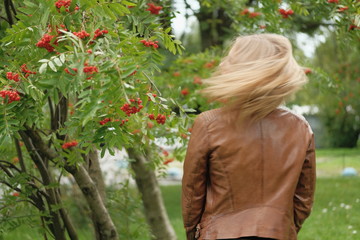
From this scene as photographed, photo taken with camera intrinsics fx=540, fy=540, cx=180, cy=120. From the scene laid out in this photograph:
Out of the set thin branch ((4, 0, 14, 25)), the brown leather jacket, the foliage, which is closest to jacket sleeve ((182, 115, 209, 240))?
the brown leather jacket

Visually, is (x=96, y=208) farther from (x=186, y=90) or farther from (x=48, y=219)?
(x=186, y=90)

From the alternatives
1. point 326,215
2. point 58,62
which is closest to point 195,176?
point 58,62

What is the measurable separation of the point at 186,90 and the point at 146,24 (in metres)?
2.38

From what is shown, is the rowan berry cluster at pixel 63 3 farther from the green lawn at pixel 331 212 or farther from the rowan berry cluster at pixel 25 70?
the green lawn at pixel 331 212

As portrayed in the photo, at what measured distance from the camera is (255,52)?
2.34 meters

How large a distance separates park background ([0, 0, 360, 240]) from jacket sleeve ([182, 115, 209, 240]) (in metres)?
0.35

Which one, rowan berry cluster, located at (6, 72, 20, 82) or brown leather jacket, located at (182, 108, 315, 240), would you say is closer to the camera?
brown leather jacket, located at (182, 108, 315, 240)

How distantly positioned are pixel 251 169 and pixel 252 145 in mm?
103

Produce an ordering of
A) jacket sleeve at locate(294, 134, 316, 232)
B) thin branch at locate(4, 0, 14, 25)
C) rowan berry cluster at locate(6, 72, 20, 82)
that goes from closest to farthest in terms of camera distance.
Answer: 1. jacket sleeve at locate(294, 134, 316, 232)
2. rowan berry cluster at locate(6, 72, 20, 82)
3. thin branch at locate(4, 0, 14, 25)

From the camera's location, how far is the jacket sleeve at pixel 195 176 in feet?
7.73

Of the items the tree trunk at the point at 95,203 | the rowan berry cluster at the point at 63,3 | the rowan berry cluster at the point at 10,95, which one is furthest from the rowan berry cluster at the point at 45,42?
the tree trunk at the point at 95,203

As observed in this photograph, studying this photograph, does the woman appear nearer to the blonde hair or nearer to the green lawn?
the blonde hair

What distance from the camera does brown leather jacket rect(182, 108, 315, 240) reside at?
2299 mm

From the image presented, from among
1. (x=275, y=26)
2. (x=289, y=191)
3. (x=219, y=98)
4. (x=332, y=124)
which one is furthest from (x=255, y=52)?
(x=332, y=124)
